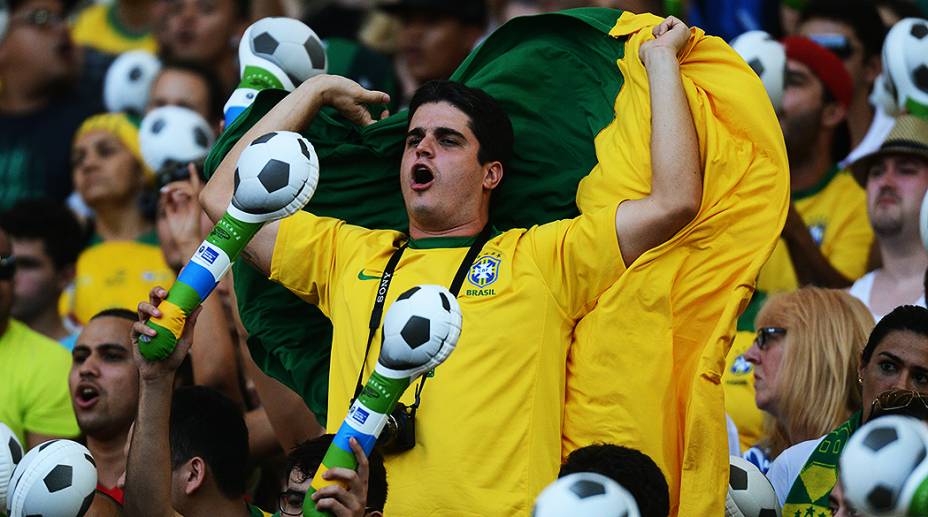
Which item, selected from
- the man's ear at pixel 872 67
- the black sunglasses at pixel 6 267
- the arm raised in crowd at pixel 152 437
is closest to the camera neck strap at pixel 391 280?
the arm raised in crowd at pixel 152 437

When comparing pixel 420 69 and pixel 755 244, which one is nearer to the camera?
pixel 755 244

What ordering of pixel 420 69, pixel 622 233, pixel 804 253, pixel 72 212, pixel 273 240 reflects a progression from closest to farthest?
1. pixel 622 233
2. pixel 273 240
3. pixel 804 253
4. pixel 72 212
5. pixel 420 69

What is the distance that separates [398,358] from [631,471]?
32.2 inches

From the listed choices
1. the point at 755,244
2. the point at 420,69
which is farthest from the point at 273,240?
the point at 420,69

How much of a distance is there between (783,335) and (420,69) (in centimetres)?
388

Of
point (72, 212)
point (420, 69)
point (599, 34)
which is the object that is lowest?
point (72, 212)

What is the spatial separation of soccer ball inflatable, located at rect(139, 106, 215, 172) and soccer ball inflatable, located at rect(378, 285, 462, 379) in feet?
12.6

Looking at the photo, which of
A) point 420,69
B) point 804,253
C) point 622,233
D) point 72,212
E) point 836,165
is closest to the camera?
point 622,233

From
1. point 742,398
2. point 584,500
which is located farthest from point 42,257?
point 584,500

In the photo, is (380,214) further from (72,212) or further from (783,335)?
(72,212)

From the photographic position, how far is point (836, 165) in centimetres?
830

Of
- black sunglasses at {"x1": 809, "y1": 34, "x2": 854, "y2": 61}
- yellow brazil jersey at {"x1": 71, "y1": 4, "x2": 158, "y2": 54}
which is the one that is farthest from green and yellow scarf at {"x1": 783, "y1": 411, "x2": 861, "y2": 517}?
yellow brazil jersey at {"x1": 71, "y1": 4, "x2": 158, "y2": 54}

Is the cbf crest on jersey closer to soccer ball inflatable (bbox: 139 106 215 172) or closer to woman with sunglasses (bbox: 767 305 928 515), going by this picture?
woman with sunglasses (bbox: 767 305 928 515)

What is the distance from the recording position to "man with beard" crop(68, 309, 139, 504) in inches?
270
